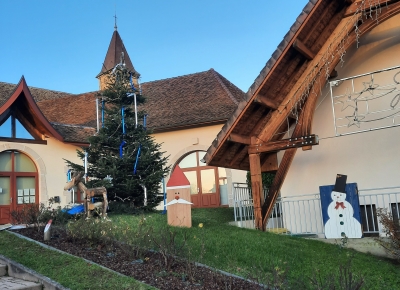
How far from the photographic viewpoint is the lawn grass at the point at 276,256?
6.55 m

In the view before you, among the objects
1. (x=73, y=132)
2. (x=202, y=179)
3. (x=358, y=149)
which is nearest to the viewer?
(x=358, y=149)

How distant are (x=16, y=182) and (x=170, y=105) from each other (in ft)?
26.0

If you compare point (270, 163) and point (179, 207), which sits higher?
point (270, 163)

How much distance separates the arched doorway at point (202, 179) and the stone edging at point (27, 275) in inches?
531

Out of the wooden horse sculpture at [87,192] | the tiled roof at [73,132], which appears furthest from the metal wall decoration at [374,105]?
the tiled roof at [73,132]

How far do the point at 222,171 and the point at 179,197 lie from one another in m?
10.5

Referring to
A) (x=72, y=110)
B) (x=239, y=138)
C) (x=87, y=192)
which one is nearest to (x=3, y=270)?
(x=87, y=192)

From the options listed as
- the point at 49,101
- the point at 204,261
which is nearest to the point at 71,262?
the point at 204,261

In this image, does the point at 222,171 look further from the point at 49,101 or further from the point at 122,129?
the point at 49,101

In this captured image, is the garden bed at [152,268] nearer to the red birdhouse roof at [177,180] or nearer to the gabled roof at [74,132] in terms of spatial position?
the red birdhouse roof at [177,180]

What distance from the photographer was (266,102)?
382 inches

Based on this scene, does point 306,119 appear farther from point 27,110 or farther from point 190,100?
point 27,110

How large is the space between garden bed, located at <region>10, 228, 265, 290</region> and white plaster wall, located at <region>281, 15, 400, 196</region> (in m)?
5.96

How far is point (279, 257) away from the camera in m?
7.27
